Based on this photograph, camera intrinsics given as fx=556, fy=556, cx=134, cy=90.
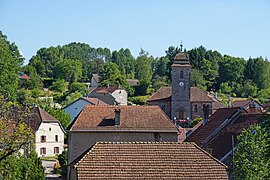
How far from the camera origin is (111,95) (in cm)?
8531

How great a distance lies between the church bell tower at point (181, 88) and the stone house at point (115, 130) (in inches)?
1396

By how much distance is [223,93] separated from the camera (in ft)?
348

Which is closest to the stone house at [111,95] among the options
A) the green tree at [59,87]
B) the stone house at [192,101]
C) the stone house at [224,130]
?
the stone house at [192,101]

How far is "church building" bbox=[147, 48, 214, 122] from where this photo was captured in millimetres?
69750

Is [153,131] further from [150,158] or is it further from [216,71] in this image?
[216,71]

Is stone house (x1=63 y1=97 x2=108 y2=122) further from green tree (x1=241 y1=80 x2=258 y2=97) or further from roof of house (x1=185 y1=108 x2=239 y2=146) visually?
green tree (x1=241 y1=80 x2=258 y2=97)

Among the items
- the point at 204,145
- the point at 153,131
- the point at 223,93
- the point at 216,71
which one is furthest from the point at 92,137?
the point at 216,71

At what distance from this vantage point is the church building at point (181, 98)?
229ft

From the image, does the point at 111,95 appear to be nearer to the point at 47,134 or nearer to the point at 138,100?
the point at 138,100

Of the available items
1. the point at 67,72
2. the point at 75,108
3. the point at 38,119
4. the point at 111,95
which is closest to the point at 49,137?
the point at 38,119

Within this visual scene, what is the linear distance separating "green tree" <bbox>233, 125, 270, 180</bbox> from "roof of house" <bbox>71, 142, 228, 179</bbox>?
168cm

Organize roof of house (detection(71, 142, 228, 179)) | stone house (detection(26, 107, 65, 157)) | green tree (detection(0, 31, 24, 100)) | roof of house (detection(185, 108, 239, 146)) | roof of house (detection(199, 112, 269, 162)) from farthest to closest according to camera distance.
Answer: green tree (detection(0, 31, 24, 100))
stone house (detection(26, 107, 65, 157))
roof of house (detection(185, 108, 239, 146))
roof of house (detection(199, 112, 269, 162))
roof of house (detection(71, 142, 228, 179))

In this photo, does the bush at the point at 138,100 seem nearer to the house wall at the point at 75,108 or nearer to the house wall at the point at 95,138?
the house wall at the point at 75,108

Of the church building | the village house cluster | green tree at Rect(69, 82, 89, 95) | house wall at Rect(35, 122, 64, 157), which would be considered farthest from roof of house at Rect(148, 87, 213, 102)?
green tree at Rect(69, 82, 89, 95)
